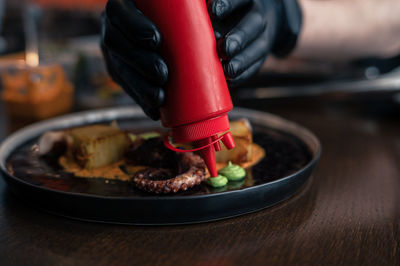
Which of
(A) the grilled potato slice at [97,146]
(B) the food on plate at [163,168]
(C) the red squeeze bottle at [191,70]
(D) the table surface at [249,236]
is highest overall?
(C) the red squeeze bottle at [191,70]

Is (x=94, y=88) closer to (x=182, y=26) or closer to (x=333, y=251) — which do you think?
(x=182, y=26)

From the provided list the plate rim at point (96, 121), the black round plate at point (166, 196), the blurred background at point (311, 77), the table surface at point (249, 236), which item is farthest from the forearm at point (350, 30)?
the table surface at point (249, 236)

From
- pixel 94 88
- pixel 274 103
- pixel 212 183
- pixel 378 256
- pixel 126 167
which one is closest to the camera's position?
pixel 378 256

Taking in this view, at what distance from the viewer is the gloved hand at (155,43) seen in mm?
542

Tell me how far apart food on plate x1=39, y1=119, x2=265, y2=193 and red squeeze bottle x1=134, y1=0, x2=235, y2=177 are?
12 centimetres

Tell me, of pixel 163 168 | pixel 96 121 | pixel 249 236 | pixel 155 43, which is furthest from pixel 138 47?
pixel 96 121

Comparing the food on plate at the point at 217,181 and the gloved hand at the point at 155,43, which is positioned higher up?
the gloved hand at the point at 155,43

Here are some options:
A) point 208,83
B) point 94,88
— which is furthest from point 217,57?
point 94,88

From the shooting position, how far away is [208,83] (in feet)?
1.70

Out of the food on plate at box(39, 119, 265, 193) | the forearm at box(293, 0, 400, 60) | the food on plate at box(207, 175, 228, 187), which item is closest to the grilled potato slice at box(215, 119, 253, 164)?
the food on plate at box(39, 119, 265, 193)

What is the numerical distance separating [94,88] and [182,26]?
128 cm

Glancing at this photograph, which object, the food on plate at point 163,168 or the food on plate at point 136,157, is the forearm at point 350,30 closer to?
the food on plate at point 136,157

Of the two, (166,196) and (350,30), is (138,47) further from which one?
(350,30)

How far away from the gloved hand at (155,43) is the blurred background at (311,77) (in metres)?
0.43
